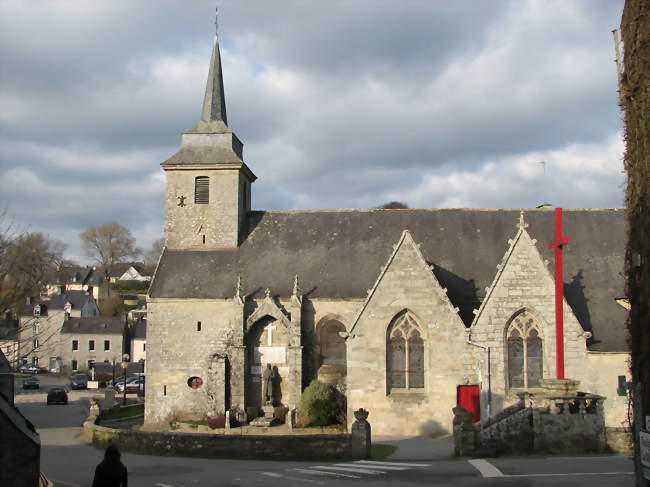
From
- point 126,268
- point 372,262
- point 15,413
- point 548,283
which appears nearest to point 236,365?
point 372,262

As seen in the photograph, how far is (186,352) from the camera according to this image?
1176 inches

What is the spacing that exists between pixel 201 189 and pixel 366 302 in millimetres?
11447

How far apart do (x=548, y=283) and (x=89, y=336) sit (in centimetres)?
5964

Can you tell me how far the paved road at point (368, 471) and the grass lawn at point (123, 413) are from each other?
12659 mm

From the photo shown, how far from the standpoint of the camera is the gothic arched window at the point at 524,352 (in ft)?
80.6

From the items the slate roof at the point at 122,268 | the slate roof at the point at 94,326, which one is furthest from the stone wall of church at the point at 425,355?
the slate roof at the point at 122,268

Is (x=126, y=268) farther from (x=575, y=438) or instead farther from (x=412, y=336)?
(x=575, y=438)

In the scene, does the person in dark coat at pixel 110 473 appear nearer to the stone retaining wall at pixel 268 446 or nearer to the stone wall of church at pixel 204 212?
the stone retaining wall at pixel 268 446

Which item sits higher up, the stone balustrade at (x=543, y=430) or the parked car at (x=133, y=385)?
the stone balustrade at (x=543, y=430)

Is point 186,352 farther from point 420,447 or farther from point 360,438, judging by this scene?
point 360,438

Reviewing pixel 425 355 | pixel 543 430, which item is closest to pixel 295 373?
pixel 425 355

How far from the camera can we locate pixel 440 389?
24.7m

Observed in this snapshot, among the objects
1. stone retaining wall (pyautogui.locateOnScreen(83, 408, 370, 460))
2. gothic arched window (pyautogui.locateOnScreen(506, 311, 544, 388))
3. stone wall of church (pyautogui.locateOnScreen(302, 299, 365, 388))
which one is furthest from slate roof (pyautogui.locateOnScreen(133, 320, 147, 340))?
stone retaining wall (pyautogui.locateOnScreen(83, 408, 370, 460))

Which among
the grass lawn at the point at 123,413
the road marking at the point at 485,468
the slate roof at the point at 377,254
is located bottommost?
the grass lawn at the point at 123,413
